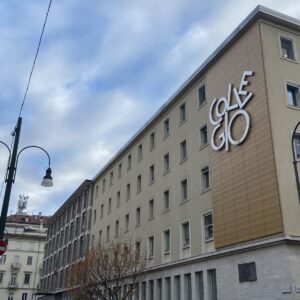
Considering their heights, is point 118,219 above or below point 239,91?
below

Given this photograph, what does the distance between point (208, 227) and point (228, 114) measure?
23.3 ft

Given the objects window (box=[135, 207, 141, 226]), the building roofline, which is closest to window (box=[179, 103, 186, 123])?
the building roofline

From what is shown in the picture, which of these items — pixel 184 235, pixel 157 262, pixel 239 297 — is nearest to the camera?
pixel 239 297

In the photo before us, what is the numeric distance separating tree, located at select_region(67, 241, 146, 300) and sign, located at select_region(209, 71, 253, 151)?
12.0 metres

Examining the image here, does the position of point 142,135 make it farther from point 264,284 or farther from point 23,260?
point 23,260

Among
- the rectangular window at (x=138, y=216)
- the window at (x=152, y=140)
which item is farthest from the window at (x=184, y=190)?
the rectangular window at (x=138, y=216)

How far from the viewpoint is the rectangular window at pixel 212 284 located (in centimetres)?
2442

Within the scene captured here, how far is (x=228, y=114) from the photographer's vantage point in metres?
25.8

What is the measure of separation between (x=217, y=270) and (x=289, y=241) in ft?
18.8

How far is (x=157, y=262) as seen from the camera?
105ft

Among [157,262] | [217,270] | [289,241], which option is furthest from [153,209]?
[289,241]

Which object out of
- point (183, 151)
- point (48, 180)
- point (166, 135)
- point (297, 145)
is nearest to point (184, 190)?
point (183, 151)

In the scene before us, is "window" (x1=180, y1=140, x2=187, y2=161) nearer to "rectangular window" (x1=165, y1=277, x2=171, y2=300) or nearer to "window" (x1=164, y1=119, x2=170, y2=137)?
"window" (x1=164, y1=119, x2=170, y2=137)

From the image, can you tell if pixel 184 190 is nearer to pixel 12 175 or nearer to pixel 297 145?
pixel 297 145
